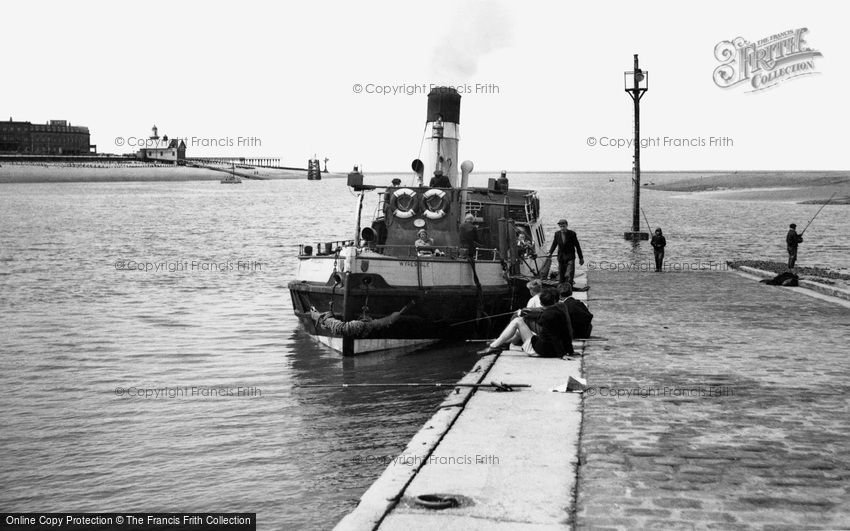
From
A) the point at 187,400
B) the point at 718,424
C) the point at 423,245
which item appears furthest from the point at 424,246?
the point at 718,424

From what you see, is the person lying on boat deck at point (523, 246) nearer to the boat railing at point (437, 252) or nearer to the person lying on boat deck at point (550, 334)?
the boat railing at point (437, 252)

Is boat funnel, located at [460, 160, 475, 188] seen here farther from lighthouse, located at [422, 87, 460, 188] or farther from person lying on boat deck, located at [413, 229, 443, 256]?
person lying on boat deck, located at [413, 229, 443, 256]

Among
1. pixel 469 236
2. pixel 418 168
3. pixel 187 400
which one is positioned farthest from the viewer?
pixel 418 168

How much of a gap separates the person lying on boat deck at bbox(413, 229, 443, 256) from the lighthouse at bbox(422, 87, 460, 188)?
3.67 meters

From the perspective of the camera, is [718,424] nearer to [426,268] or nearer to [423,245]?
[426,268]

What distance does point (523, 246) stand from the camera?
2417cm

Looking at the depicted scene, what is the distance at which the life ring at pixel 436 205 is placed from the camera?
23.0m

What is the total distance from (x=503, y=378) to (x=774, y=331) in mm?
7048

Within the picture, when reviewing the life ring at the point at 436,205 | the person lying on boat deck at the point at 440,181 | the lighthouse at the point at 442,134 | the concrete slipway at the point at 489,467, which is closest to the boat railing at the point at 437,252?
the life ring at the point at 436,205

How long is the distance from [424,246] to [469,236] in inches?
45.1

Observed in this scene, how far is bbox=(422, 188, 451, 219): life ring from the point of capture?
75.3 ft

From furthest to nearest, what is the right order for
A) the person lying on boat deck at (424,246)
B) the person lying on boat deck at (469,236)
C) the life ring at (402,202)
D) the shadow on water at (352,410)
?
the life ring at (402,202), the person lying on boat deck at (424,246), the person lying on boat deck at (469,236), the shadow on water at (352,410)

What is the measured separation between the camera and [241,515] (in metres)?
10.1

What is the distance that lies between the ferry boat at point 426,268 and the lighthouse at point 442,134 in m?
0.03
